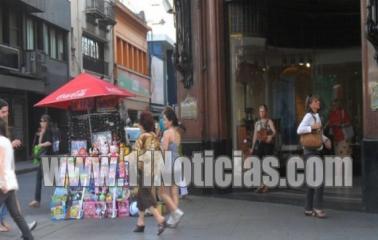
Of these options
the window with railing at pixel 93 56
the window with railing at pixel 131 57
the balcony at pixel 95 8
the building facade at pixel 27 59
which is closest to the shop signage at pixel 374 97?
the building facade at pixel 27 59

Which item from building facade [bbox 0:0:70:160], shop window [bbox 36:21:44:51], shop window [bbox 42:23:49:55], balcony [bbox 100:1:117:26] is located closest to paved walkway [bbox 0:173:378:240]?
building facade [bbox 0:0:70:160]

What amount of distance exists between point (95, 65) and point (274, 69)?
27.9m

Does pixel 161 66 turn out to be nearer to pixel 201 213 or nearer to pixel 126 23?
pixel 126 23

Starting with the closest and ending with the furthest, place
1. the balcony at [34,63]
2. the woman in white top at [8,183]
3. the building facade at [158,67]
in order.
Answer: the woman in white top at [8,183] → the balcony at [34,63] → the building facade at [158,67]

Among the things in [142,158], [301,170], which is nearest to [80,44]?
[301,170]

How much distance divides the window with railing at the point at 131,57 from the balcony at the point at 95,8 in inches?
272

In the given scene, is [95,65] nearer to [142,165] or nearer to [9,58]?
[9,58]

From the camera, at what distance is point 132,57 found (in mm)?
52906

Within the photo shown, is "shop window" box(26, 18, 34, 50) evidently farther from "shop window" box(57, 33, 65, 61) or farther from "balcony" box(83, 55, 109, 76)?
"balcony" box(83, 55, 109, 76)

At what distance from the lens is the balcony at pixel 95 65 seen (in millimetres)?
40209

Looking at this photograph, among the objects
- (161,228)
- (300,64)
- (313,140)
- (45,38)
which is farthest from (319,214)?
(45,38)

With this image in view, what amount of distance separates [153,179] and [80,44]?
1198 inches

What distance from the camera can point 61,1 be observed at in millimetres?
34406

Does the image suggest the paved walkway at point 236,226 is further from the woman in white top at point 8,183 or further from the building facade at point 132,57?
the building facade at point 132,57
